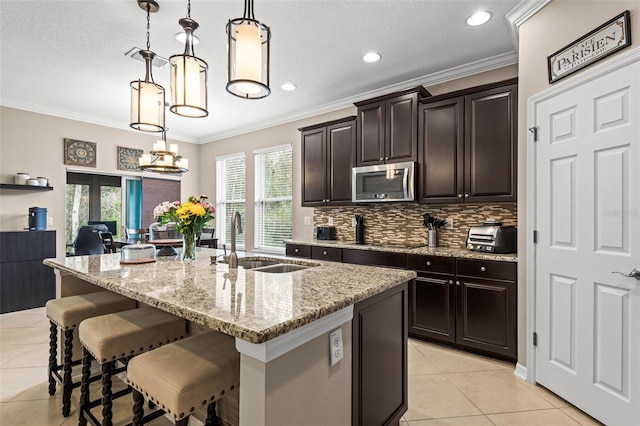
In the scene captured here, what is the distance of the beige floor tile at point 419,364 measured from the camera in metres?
2.64

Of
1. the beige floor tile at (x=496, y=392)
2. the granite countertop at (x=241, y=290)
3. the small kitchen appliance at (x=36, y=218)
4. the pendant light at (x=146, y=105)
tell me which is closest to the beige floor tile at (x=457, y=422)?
the beige floor tile at (x=496, y=392)

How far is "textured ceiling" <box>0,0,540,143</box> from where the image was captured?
2486 mm

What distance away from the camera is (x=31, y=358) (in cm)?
286

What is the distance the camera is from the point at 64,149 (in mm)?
4805

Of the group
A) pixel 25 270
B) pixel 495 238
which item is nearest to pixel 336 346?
pixel 495 238

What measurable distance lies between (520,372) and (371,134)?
2632 millimetres

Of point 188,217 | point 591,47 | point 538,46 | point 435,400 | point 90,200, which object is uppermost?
point 538,46

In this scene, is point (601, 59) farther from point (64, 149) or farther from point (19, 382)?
point (64, 149)

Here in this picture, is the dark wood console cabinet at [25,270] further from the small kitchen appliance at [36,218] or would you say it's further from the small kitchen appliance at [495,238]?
the small kitchen appliance at [495,238]

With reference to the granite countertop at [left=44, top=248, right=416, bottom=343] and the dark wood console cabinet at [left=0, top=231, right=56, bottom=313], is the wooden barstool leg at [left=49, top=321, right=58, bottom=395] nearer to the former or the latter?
the granite countertop at [left=44, top=248, right=416, bottom=343]

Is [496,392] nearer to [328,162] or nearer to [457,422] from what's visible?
[457,422]

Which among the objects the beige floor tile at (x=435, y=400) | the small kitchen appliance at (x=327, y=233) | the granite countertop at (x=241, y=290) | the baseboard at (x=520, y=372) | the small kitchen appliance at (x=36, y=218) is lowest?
the beige floor tile at (x=435, y=400)

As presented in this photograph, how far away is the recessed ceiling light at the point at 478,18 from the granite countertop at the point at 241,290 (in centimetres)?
214

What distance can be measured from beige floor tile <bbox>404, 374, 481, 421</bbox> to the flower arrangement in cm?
186
